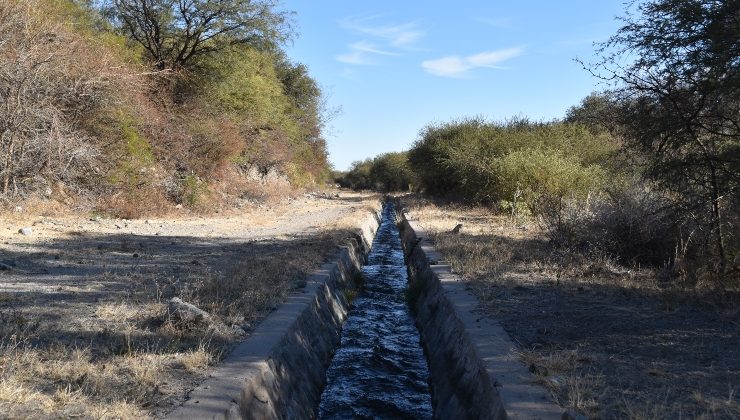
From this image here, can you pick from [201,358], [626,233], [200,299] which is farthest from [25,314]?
[626,233]

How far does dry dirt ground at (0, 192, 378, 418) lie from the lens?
13.4 feet

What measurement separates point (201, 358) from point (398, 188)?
62.6 metres

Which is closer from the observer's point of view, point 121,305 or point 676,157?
point 121,305

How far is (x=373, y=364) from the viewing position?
7.33m

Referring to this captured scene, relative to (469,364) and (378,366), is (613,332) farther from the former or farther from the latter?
(378,366)

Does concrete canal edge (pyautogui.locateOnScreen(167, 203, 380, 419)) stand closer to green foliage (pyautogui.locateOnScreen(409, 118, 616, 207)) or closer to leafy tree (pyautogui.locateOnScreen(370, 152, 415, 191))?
green foliage (pyautogui.locateOnScreen(409, 118, 616, 207))

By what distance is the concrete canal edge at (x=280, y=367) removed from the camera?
4.19m

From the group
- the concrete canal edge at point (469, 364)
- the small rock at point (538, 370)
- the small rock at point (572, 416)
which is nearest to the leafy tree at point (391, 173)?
the concrete canal edge at point (469, 364)

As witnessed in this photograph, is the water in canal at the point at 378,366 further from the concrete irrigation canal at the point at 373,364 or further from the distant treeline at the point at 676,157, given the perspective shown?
the distant treeline at the point at 676,157

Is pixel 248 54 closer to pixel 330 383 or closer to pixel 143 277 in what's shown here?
pixel 143 277

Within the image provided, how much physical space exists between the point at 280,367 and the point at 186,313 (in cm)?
115

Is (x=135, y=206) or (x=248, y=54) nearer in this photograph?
(x=135, y=206)

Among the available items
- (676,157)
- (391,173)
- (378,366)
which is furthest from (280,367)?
(391,173)

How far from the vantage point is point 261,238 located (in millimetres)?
14094
